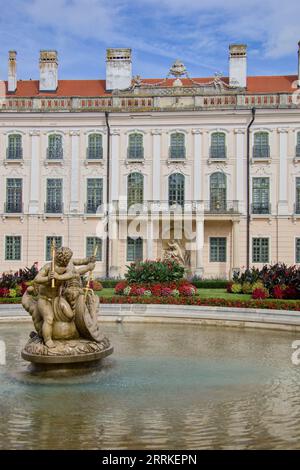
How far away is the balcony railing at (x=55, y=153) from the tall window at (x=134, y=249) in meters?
7.17

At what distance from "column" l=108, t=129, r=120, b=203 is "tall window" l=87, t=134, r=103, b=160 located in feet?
2.65

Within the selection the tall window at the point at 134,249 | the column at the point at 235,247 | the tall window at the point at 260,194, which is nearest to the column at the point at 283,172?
the tall window at the point at 260,194

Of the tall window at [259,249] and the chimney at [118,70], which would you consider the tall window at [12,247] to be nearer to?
the chimney at [118,70]

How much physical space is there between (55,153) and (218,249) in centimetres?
1242

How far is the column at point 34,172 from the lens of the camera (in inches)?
1422

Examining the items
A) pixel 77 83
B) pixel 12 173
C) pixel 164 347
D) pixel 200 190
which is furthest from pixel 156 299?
pixel 77 83

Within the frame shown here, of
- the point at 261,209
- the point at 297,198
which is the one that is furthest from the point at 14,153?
the point at 297,198

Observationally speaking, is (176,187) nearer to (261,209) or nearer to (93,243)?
(261,209)

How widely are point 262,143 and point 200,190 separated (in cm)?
495

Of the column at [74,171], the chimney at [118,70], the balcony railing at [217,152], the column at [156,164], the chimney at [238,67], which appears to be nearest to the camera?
the balcony railing at [217,152]

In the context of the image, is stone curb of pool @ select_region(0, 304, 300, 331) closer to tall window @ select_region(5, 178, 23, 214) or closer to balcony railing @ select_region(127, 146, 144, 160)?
tall window @ select_region(5, 178, 23, 214)

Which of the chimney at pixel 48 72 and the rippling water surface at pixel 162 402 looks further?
the chimney at pixel 48 72
